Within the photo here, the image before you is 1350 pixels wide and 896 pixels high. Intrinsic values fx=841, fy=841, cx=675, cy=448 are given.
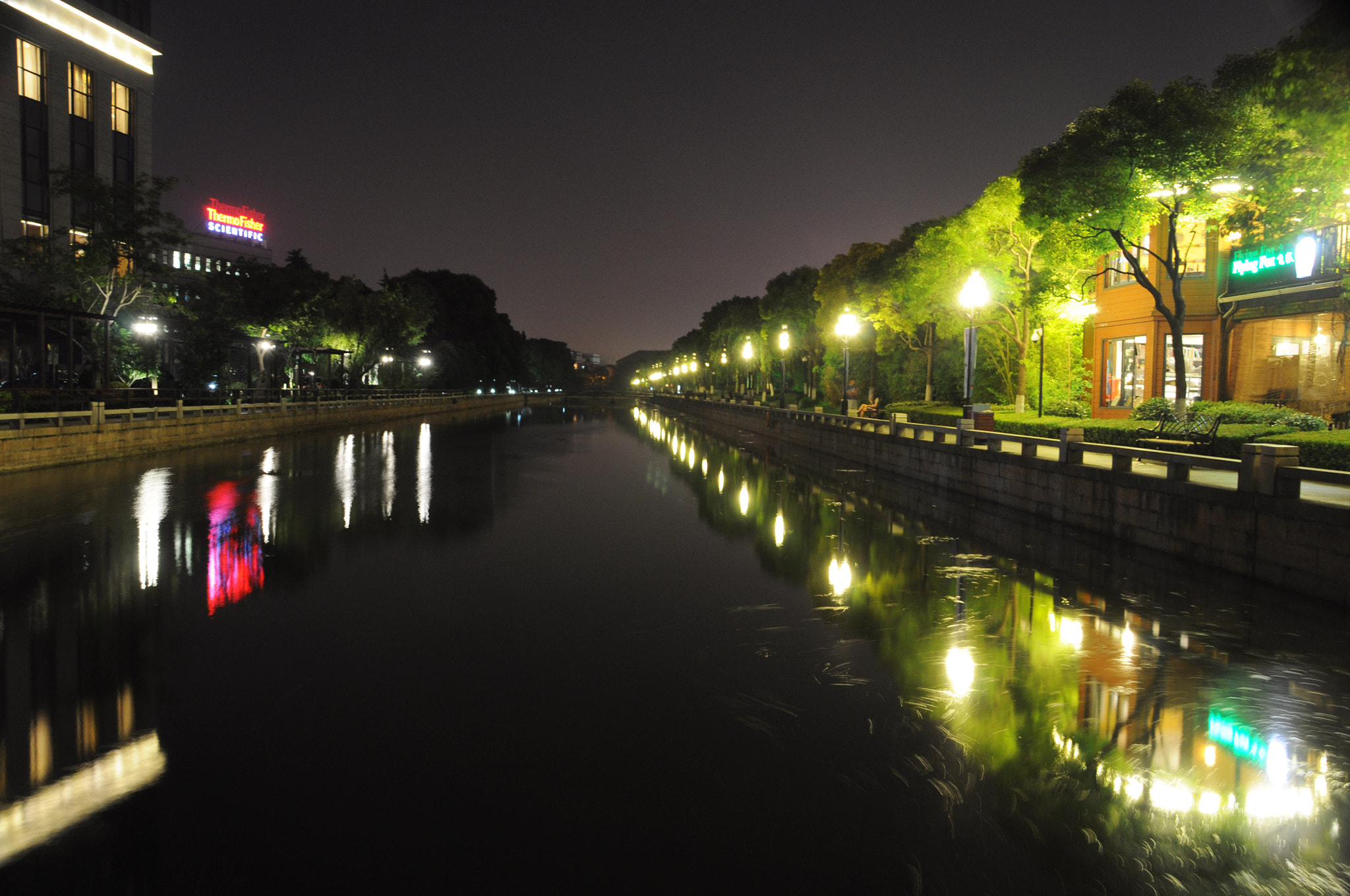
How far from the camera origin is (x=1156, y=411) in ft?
73.5

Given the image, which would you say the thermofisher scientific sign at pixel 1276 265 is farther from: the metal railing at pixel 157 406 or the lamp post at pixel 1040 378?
the metal railing at pixel 157 406

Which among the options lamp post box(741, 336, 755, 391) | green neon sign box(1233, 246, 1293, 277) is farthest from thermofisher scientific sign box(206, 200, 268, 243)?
green neon sign box(1233, 246, 1293, 277)

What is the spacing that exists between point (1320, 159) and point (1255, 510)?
8171 millimetres

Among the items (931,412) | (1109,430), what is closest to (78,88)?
(931,412)

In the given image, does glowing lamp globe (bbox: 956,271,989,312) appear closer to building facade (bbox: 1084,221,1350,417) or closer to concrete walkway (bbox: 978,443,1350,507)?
building facade (bbox: 1084,221,1350,417)

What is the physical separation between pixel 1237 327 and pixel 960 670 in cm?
2768

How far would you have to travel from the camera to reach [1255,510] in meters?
10.5

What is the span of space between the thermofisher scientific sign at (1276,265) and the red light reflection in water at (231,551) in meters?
26.0

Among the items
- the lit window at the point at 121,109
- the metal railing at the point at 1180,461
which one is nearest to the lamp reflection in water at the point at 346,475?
the metal railing at the point at 1180,461

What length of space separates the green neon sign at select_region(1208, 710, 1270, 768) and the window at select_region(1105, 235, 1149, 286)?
95.1ft

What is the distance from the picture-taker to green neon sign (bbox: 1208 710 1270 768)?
17.7ft

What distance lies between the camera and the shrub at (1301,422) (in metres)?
18.5

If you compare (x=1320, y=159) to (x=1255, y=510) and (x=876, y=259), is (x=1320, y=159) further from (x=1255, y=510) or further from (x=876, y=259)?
(x=876, y=259)

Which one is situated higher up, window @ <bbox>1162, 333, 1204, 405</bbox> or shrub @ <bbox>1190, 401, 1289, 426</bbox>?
window @ <bbox>1162, 333, 1204, 405</bbox>
